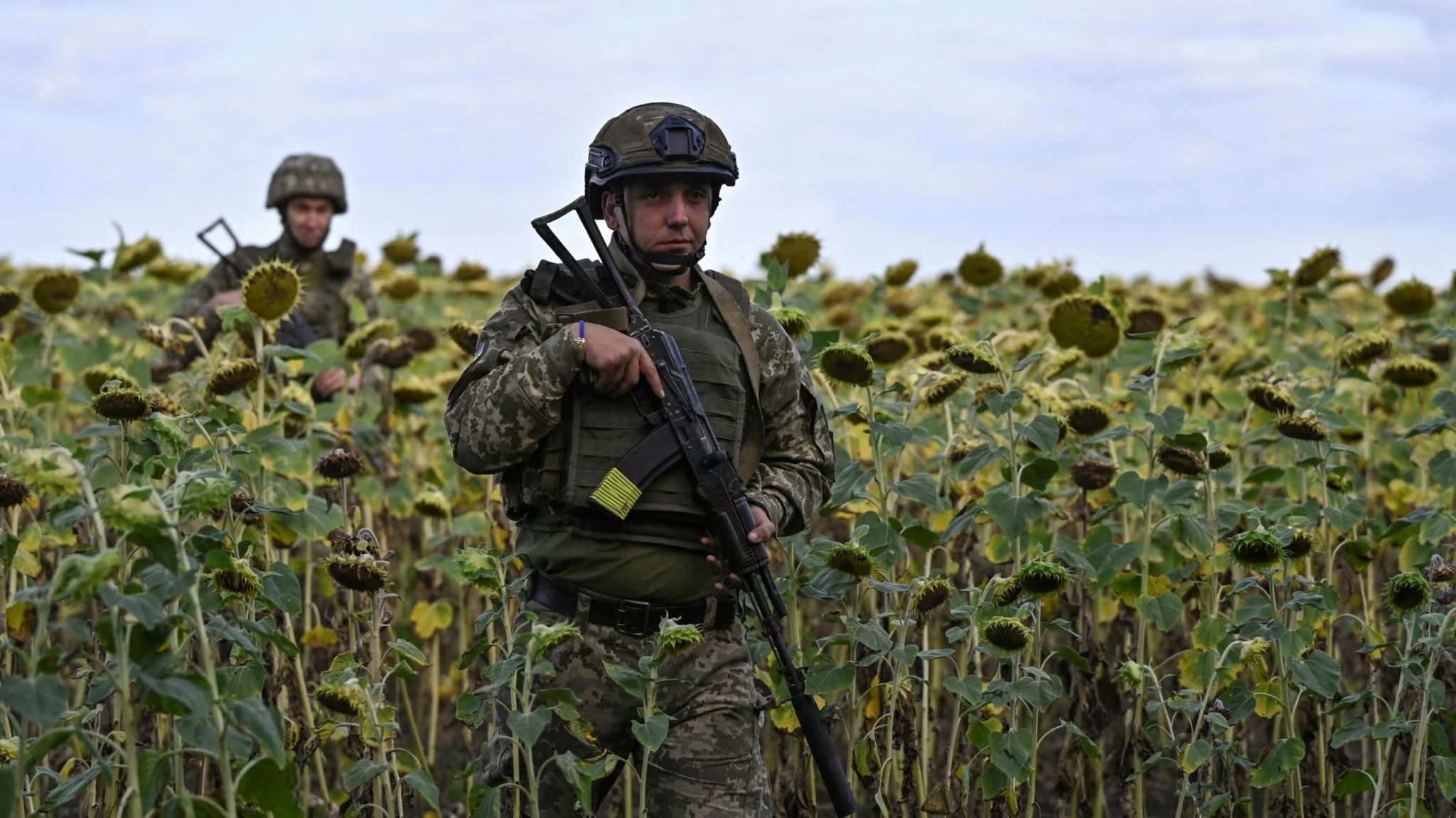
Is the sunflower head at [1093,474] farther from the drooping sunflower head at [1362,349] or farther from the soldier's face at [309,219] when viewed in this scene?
the soldier's face at [309,219]

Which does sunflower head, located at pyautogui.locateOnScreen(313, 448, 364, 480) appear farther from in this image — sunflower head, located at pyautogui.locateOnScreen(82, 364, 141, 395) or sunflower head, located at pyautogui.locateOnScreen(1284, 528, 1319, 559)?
sunflower head, located at pyautogui.locateOnScreen(1284, 528, 1319, 559)

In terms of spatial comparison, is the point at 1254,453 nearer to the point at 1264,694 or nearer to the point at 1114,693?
the point at 1114,693

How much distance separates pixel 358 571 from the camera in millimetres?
3852

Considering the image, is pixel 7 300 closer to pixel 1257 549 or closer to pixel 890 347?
pixel 890 347

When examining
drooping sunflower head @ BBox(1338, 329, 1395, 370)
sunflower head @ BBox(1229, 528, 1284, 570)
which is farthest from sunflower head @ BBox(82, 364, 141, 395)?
drooping sunflower head @ BBox(1338, 329, 1395, 370)

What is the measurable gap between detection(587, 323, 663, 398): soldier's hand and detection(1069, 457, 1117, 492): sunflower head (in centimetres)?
171

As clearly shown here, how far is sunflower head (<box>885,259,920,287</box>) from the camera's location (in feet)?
23.2

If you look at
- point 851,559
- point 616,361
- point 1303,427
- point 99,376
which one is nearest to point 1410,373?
point 1303,427

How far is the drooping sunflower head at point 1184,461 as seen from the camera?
458 centimetres

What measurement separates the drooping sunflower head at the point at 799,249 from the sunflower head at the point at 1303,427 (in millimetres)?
1780

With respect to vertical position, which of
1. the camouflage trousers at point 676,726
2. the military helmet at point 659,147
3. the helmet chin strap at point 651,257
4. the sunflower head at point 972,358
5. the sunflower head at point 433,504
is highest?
the military helmet at point 659,147

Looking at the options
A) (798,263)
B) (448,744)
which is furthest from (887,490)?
(448,744)

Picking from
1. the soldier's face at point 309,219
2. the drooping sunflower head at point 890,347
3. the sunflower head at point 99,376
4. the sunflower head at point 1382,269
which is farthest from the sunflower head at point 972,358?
the sunflower head at point 1382,269

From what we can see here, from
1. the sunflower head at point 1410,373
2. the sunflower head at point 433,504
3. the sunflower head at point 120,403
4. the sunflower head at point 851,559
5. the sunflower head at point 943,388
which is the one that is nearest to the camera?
the sunflower head at point 120,403
